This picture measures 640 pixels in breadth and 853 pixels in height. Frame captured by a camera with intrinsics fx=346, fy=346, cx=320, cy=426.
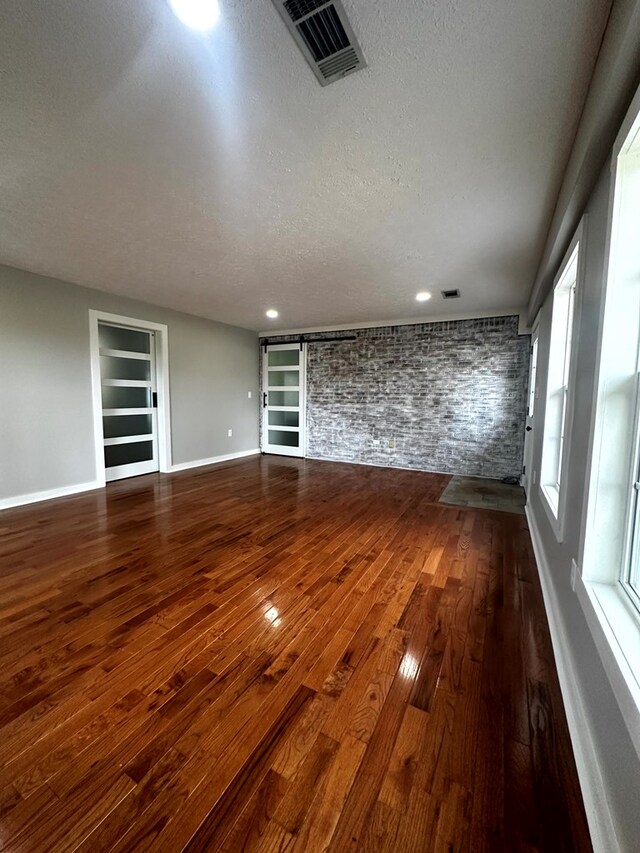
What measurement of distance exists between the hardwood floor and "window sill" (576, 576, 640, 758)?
1.44 ft

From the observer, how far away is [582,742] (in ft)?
3.89

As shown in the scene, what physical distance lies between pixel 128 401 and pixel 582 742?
544 cm

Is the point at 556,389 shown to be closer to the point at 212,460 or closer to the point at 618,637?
the point at 618,637

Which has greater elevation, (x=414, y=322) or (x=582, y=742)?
(x=414, y=322)

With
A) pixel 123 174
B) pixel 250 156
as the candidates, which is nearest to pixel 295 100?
pixel 250 156

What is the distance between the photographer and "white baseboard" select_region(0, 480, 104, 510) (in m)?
3.70

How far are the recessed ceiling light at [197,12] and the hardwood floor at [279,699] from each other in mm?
2447

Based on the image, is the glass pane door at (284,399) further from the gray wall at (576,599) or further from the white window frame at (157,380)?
the gray wall at (576,599)

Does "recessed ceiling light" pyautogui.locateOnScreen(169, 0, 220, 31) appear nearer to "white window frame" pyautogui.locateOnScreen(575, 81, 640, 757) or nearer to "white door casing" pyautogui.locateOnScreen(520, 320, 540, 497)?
"white window frame" pyautogui.locateOnScreen(575, 81, 640, 757)

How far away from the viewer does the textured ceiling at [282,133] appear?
A: 1.19 m

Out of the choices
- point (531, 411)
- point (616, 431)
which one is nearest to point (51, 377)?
point (616, 431)

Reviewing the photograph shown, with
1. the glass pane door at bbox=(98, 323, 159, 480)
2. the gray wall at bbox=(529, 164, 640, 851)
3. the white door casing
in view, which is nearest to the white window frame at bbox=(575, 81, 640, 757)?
the gray wall at bbox=(529, 164, 640, 851)

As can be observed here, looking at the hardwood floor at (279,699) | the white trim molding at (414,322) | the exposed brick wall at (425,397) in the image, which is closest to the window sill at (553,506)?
the hardwood floor at (279,699)

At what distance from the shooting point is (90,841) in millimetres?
944
